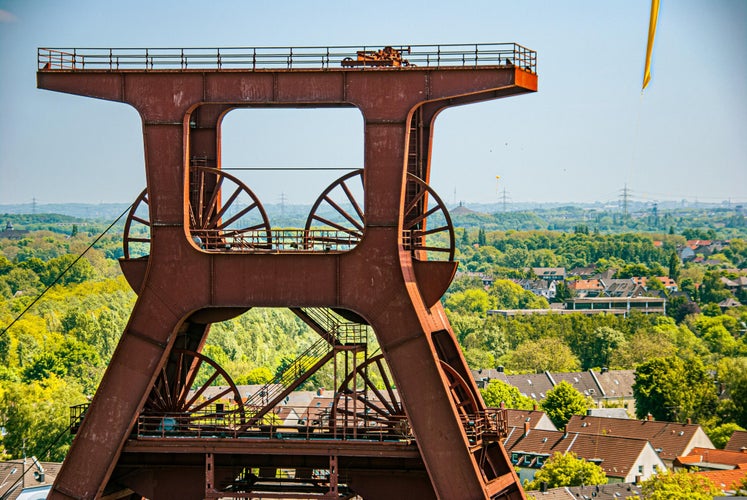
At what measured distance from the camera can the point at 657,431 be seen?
11394 centimetres

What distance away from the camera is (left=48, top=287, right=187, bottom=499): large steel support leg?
33.4 m

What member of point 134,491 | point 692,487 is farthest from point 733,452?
point 134,491

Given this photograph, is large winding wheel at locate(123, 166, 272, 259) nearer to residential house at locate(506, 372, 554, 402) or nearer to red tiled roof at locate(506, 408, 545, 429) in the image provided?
red tiled roof at locate(506, 408, 545, 429)

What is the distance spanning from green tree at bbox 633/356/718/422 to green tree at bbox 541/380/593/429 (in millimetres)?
6367

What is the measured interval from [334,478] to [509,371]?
13459cm

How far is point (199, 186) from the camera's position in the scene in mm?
36000

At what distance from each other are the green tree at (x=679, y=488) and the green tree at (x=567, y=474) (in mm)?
7678

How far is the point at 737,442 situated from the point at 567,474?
80.2 feet

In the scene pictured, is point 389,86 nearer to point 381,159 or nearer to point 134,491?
point 381,159

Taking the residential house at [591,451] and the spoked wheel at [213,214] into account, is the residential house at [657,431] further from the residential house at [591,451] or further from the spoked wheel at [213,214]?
the spoked wheel at [213,214]

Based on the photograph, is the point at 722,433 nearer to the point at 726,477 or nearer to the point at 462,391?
the point at 726,477

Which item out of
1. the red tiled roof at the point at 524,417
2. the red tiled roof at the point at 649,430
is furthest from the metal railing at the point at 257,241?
the red tiled roof at the point at 524,417

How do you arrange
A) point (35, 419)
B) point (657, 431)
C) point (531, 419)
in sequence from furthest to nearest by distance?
point (531, 419)
point (657, 431)
point (35, 419)

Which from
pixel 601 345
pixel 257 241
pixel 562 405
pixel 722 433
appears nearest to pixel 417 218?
pixel 257 241
